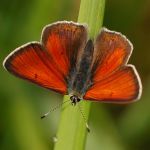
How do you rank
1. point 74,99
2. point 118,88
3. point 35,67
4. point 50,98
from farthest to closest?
1. point 50,98
2. point 35,67
3. point 118,88
4. point 74,99

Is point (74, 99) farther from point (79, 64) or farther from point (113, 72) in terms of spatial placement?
point (79, 64)

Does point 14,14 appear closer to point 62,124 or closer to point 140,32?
point 140,32

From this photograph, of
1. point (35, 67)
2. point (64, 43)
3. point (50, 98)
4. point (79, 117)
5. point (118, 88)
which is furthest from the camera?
point (50, 98)

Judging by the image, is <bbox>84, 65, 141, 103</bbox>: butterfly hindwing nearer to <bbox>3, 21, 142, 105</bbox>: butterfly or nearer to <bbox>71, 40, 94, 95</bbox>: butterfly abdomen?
<bbox>3, 21, 142, 105</bbox>: butterfly

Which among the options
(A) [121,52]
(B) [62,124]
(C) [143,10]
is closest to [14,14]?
(C) [143,10]

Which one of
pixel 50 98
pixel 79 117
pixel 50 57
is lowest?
pixel 50 98

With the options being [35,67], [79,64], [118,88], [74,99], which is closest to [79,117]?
[74,99]

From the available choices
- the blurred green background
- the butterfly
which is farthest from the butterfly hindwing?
the blurred green background
